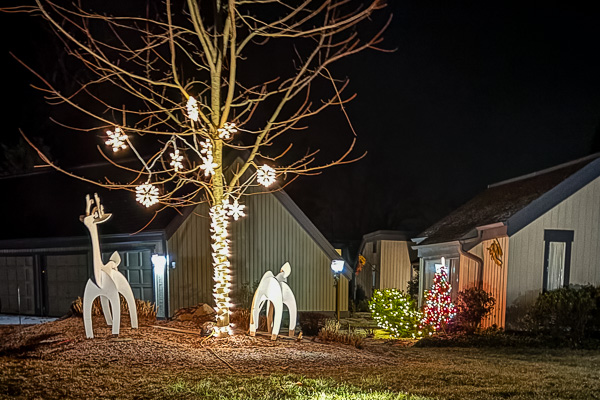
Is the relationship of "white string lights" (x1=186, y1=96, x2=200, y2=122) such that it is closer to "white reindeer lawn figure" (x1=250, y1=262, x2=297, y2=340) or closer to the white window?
"white reindeer lawn figure" (x1=250, y1=262, x2=297, y2=340)

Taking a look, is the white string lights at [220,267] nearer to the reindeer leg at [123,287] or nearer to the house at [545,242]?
the reindeer leg at [123,287]

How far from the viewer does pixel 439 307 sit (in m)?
13.1

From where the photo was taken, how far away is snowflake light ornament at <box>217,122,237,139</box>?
24.4 ft

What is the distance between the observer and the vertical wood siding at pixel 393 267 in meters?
22.8

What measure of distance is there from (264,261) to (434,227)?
6.48 m

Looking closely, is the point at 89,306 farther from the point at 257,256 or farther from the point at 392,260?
the point at 392,260

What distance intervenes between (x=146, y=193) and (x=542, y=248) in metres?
10.0

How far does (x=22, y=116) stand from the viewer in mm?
27344

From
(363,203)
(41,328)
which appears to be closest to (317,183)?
(363,203)

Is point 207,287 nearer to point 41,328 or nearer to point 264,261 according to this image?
point 264,261

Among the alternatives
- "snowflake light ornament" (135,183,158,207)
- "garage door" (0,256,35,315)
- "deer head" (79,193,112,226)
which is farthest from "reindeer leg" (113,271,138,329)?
"garage door" (0,256,35,315)

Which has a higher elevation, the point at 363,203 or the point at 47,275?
the point at 363,203

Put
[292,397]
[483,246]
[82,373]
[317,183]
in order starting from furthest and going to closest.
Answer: [317,183] → [483,246] → [82,373] → [292,397]

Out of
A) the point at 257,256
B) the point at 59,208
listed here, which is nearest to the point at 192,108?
the point at 257,256
